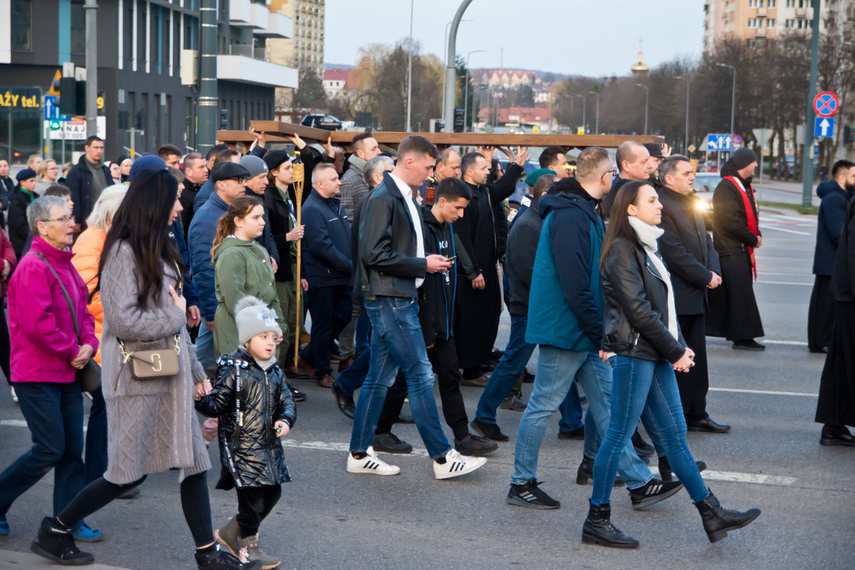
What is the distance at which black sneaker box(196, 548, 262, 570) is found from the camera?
4652 mm

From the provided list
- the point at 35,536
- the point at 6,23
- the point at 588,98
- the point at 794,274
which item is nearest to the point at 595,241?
the point at 35,536

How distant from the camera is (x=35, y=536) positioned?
17.1 feet

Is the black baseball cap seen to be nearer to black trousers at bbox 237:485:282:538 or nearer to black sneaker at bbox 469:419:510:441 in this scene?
black sneaker at bbox 469:419:510:441

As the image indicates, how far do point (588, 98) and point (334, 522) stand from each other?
6454 inches

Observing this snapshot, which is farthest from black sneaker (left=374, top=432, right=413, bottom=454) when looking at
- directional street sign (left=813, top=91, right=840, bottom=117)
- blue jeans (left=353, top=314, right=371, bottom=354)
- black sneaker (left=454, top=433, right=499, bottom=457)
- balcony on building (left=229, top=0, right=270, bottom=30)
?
balcony on building (left=229, top=0, right=270, bottom=30)

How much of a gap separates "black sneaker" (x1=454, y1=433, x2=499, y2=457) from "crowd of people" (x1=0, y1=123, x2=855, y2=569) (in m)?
0.01

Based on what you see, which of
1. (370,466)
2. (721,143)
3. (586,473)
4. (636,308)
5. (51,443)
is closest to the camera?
(51,443)

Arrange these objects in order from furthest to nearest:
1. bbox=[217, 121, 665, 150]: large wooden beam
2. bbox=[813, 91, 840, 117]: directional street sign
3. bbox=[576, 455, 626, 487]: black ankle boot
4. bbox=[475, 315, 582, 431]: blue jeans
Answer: bbox=[813, 91, 840, 117]: directional street sign
bbox=[217, 121, 665, 150]: large wooden beam
bbox=[475, 315, 582, 431]: blue jeans
bbox=[576, 455, 626, 487]: black ankle boot

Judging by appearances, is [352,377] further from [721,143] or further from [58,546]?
[721,143]

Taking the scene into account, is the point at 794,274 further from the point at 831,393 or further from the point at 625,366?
the point at 625,366

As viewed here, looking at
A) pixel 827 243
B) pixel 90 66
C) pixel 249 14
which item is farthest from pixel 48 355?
pixel 249 14

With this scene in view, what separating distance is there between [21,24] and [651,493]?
47.5 m

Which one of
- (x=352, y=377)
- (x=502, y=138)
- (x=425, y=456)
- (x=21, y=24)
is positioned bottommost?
(x=425, y=456)

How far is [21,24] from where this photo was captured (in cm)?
4738
